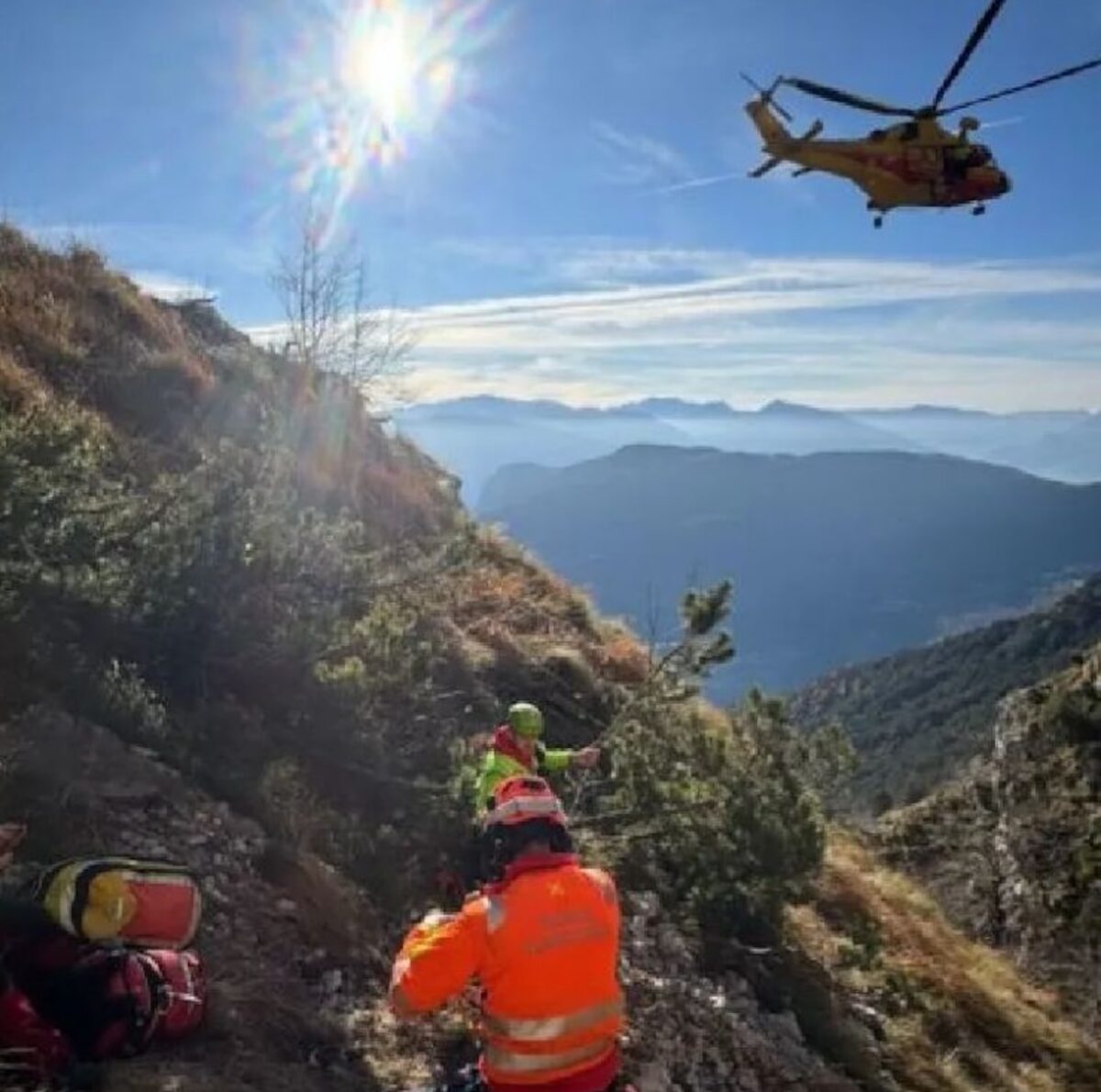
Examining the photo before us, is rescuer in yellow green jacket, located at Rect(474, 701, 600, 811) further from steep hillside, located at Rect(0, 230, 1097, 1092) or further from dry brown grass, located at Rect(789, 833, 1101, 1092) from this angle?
dry brown grass, located at Rect(789, 833, 1101, 1092)

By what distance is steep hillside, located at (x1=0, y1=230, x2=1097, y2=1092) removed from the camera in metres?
6.27

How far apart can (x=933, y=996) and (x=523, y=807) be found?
8.87m

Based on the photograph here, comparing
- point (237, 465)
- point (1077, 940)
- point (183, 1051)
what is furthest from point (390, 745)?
point (1077, 940)

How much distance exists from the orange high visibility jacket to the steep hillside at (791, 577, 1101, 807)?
94.2 meters

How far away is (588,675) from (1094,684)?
1558 centimetres

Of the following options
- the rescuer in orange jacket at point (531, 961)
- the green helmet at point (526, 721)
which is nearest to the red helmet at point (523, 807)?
the rescuer in orange jacket at point (531, 961)

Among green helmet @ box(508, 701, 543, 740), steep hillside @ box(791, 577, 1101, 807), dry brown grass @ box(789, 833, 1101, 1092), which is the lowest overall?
steep hillside @ box(791, 577, 1101, 807)

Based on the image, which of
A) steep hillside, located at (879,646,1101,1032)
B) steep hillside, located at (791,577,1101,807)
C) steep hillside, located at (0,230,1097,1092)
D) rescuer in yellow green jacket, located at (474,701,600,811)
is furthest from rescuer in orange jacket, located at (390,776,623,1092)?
steep hillside, located at (791,577,1101,807)

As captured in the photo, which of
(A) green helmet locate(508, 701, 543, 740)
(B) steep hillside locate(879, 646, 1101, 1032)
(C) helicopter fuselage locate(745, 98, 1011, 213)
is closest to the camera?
(A) green helmet locate(508, 701, 543, 740)

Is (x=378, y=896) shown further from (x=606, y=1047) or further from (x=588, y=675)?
(x=588, y=675)

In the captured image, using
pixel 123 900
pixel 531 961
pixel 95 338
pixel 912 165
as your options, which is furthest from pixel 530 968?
pixel 95 338

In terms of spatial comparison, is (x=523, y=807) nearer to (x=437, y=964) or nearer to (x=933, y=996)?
(x=437, y=964)

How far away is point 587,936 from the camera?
4492 mm

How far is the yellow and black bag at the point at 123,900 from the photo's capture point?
4867mm
